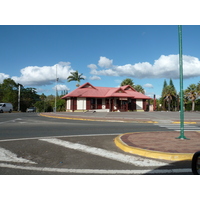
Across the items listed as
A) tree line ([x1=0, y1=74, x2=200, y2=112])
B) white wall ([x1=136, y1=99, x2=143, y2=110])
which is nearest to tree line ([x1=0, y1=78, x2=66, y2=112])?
tree line ([x1=0, y1=74, x2=200, y2=112])

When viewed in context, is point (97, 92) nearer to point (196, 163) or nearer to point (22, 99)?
point (22, 99)

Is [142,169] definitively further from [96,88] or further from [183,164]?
[96,88]

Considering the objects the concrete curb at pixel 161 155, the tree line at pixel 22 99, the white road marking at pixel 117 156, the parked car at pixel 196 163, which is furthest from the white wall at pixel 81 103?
the parked car at pixel 196 163

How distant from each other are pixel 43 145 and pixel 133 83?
159 ft

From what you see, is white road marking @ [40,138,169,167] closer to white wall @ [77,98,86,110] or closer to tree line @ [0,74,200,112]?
white wall @ [77,98,86,110]

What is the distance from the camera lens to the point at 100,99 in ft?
125

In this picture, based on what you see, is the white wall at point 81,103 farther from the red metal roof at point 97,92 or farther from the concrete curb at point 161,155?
the concrete curb at point 161,155

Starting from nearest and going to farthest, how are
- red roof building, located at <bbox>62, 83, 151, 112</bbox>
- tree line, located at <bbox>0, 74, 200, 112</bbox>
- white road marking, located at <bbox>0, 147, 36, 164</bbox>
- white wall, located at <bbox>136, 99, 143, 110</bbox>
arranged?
white road marking, located at <bbox>0, 147, 36, 164</bbox> → red roof building, located at <bbox>62, 83, 151, 112</bbox> → white wall, located at <bbox>136, 99, 143, 110</bbox> → tree line, located at <bbox>0, 74, 200, 112</bbox>

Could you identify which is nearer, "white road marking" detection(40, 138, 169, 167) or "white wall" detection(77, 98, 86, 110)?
"white road marking" detection(40, 138, 169, 167)

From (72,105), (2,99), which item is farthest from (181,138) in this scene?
(2,99)

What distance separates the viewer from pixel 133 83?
176 feet

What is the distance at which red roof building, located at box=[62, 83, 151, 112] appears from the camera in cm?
3589

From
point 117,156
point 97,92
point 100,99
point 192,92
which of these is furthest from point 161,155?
point 192,92

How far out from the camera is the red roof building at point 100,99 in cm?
3589
